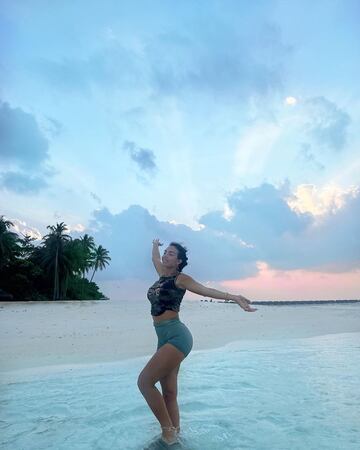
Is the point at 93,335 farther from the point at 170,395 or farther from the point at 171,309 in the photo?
the point at 171,309

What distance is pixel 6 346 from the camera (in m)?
13.1

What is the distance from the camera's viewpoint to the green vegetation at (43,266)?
52.3 metres

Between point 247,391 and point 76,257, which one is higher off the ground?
point 76,257

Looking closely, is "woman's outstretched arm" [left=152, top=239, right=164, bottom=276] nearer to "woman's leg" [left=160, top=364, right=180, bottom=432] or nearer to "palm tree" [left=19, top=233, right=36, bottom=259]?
"woman's leg" [left=160, top=364, right=180, bottom=432]

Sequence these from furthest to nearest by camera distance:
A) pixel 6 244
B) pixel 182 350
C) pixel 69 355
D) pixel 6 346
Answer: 1. pixel 6 244
2. pixel 6 346
3. pixel 69 355
4. pixel 182 350

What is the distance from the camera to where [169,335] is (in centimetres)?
506

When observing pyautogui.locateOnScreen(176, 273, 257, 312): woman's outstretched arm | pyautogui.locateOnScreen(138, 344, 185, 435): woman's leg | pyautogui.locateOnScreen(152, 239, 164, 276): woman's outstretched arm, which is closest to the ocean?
pyautogui.locateOnScreen(138, 344, 185, 435): woman's leg

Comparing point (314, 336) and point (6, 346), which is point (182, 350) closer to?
point (6, 346)

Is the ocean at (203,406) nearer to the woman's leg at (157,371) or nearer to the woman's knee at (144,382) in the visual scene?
the woman's leg at (157,371)

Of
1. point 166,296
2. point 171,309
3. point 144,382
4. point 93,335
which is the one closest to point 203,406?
point 144,382

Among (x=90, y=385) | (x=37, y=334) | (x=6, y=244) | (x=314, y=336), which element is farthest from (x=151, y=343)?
(x=6, y=244)

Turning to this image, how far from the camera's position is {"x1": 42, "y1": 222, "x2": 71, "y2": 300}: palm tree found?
190 feet

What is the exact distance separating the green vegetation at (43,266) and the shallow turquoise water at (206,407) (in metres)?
45.0

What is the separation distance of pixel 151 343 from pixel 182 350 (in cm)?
985
